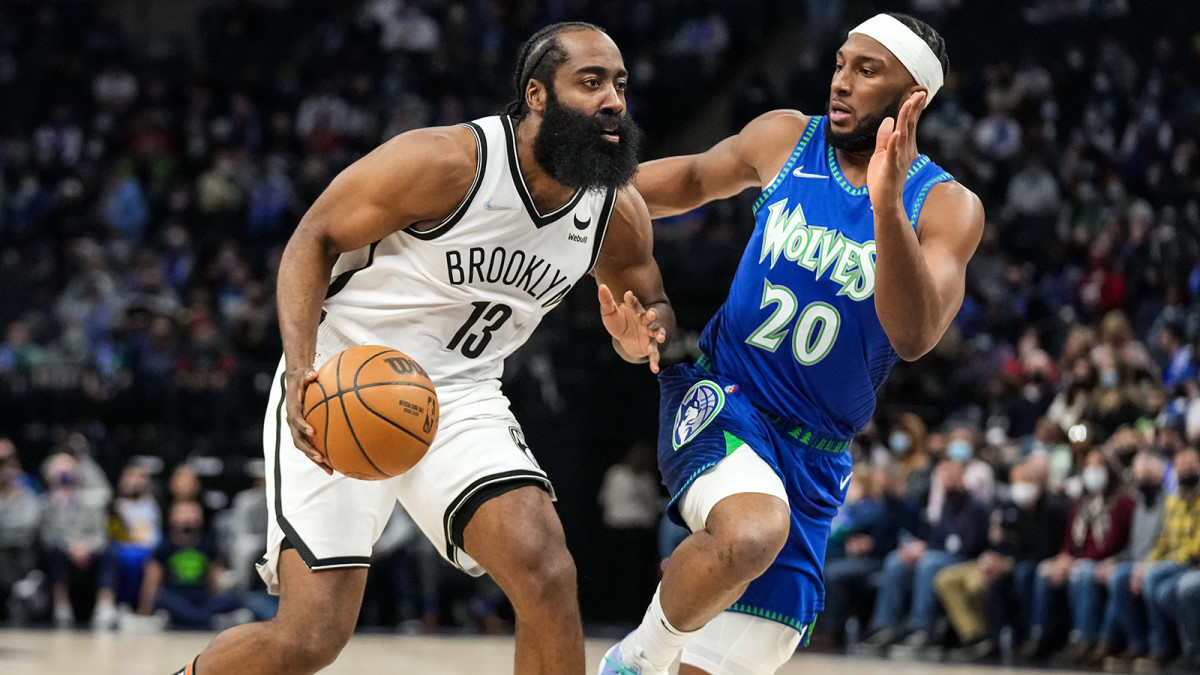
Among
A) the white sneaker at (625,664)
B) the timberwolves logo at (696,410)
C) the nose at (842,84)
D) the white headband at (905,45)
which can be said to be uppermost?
the white headband at (905,45)

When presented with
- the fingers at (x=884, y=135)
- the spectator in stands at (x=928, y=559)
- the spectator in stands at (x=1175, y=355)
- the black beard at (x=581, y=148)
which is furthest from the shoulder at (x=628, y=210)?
the spectator in stands at (x=1175, y=355)

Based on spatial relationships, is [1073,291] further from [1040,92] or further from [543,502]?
[543,502]

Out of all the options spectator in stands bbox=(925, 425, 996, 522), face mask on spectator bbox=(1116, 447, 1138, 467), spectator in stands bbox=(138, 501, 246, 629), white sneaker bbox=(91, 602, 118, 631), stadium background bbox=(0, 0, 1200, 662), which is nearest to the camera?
face mask on spectator bbox=(1116, 447, 1138, 467)

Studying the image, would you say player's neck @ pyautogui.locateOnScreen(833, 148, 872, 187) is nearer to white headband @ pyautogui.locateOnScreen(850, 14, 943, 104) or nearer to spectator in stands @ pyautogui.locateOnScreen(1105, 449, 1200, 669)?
white headband @ pyautogui.locateOnScreen(850, 14, 943, 104)

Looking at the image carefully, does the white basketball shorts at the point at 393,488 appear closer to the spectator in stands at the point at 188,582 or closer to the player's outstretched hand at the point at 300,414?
the player's outstretched hand at the point at 300,414

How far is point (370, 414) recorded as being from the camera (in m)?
4.23

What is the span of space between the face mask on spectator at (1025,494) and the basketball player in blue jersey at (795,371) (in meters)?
A: 6.85

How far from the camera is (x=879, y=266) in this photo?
13.4 ft

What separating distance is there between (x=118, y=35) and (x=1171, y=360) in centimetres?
1584

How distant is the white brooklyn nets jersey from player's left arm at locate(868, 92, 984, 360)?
3.63ft

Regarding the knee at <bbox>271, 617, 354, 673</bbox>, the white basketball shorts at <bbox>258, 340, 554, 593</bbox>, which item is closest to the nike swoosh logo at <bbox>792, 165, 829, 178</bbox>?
the white basketball shorts at <bbox>258, 340, 554, 593</bbox>

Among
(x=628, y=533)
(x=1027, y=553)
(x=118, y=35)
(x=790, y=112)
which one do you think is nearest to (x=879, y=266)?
(x=790, y=112)

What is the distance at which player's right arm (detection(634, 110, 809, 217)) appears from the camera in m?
5.02

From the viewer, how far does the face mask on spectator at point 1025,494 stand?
11297 mm
